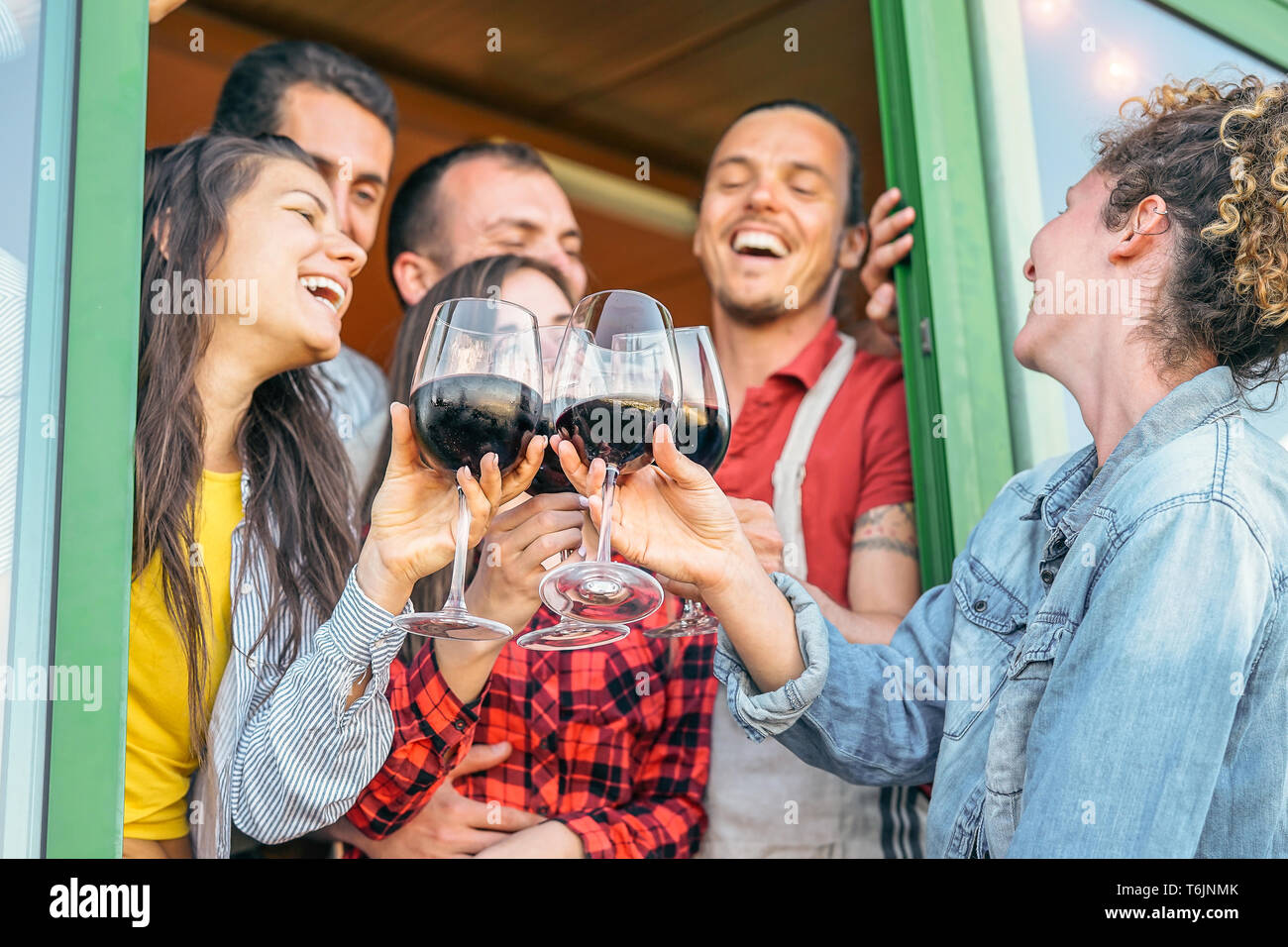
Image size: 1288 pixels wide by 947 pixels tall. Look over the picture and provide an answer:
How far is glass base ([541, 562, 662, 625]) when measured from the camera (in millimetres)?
1188

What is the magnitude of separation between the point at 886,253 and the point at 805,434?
340 millimetres

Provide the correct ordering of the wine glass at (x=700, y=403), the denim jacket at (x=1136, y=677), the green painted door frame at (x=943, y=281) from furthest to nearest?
the green painted door frame at (x=943, y=281), the wine glass at (x=700, y=403), the denim jacket at (x=1136, y=677)

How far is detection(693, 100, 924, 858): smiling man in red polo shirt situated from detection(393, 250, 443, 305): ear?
1.93ft


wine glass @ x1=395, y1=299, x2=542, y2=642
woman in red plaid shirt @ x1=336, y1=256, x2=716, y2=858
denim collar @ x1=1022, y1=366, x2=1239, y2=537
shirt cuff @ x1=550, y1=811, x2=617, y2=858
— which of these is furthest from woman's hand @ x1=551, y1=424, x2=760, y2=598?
shirt cuff @ x1=550, y1=811, x2=617, y2=858

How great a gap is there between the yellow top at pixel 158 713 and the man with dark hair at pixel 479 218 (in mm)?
1109

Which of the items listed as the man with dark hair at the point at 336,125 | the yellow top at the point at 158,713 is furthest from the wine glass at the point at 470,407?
the man with dark hair at the point at 336,125

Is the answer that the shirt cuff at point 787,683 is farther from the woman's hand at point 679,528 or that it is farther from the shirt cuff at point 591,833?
the shirt cuff at point 591,833

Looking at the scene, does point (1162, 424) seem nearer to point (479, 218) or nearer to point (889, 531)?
point (889, 531)

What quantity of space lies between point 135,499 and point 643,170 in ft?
6.06

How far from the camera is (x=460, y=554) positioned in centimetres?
122

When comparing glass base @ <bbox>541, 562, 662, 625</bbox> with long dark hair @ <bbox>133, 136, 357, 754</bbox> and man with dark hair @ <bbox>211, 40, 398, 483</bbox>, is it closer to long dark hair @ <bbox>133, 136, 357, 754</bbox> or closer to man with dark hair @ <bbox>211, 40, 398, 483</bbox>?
long dark hair @ <bbox>133, 136, 357, 754</bbox>

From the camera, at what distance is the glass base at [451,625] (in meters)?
1.19
